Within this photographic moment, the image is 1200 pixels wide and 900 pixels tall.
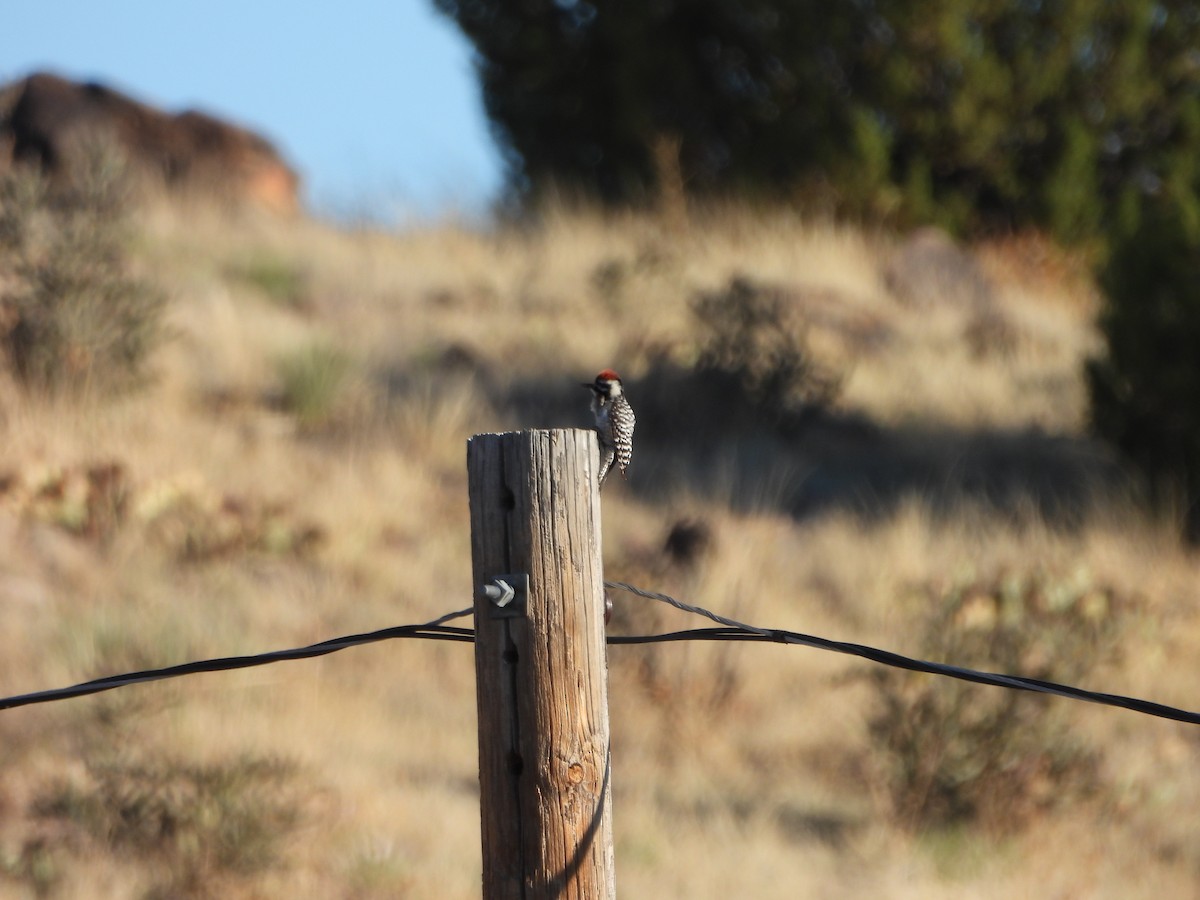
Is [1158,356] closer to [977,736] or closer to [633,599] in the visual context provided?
[977,736]

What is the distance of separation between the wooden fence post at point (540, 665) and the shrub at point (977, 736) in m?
4.63

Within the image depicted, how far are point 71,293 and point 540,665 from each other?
9.26 metres

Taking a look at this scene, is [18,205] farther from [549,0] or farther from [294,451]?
[549,0]

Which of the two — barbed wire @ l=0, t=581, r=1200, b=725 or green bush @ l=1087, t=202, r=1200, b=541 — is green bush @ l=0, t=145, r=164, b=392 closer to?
green bush @ l=1087, t=202, r=1200, b=541

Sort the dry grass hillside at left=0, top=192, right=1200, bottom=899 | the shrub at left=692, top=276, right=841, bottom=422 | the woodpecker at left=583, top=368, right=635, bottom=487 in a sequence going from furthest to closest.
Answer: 1. the shrub at left=692, top=276, right=841, bottom=422
2. the dry grass hillside at left=0, top=192, right=1200, bottom=899
3. the woodpecker at left=583, top=368, right=635, bottom=487

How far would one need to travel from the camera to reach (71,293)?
35.8ft

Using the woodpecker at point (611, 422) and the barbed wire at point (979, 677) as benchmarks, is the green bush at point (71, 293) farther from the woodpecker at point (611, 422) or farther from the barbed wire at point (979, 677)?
the barbed wire at point (979, 677)

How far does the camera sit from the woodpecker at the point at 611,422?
4.21m

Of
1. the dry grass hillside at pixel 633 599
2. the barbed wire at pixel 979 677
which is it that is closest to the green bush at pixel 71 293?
the dry grass hillside at pixel 633 599

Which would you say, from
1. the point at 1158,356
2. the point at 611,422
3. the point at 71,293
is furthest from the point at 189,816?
the point at 1158,356

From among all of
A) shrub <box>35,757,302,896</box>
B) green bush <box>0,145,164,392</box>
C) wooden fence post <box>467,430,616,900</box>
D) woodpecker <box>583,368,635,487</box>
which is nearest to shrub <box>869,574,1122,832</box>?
shrub <box>35,757,302,896</box>

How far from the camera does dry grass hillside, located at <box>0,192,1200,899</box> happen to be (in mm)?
6383

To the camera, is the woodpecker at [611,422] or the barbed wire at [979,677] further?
the woodpecker at [611,422]

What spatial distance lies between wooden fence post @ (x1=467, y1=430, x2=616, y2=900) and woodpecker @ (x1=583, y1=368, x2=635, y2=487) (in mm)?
1452
